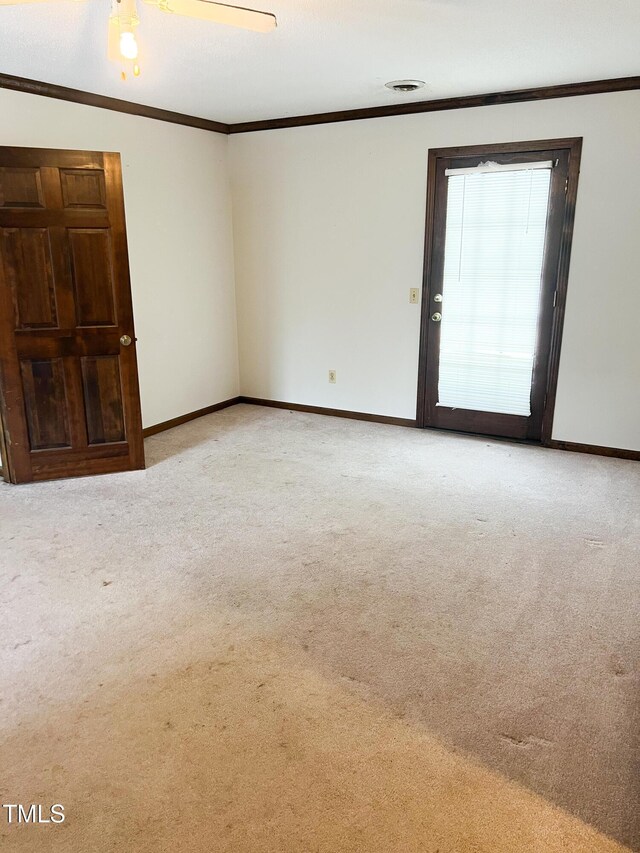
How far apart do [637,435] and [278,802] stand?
3.69 meters

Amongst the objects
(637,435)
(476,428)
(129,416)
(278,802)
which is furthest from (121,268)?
(637,435)

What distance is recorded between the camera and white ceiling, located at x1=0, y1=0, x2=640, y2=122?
274 cm

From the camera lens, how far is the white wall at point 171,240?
4281 mm

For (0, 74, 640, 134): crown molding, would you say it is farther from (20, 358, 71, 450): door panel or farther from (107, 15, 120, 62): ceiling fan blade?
(20, 358, 71, 450): door panel

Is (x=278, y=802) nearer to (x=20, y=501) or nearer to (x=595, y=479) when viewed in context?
(x=20, y=501)

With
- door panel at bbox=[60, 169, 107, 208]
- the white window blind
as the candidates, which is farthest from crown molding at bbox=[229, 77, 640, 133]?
door panel at bbox=[60, 169, 107, 208]

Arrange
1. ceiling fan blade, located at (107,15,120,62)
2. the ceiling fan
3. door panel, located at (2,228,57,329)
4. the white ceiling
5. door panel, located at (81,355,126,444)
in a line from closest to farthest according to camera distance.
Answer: the ceiling fan < ceiling fan blade, located at (107,15,120,62) < the white ceiling < door panel, located at (2,228,57,329) < door panel, located at (81,355,126,444)

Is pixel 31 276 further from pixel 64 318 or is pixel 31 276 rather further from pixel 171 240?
pixel 171 240

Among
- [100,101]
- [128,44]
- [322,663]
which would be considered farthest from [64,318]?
[322,663]

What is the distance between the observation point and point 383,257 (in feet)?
16.7

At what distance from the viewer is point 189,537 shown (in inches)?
133

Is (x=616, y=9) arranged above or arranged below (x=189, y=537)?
above

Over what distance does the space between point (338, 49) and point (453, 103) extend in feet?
4.95

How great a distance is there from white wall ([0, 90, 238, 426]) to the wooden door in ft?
1.68
